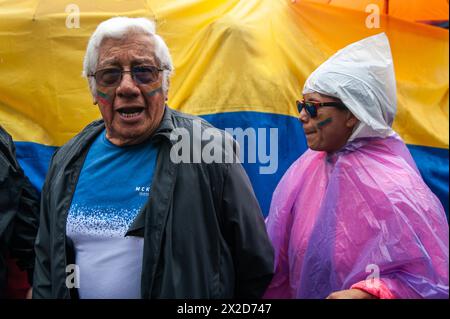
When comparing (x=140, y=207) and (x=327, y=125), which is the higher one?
(x=327, y=125)

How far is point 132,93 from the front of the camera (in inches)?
80.7

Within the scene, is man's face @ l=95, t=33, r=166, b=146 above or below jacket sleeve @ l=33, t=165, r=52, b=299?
above

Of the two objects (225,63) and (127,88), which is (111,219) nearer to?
(127,88)

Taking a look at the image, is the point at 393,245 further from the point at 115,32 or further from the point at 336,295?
the point at 115,32

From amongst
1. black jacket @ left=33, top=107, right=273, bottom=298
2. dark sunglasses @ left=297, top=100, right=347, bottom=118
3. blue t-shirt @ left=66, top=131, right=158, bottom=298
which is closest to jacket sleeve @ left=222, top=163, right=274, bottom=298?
black jacket @ left=33, top=107, right=273, bottom=298

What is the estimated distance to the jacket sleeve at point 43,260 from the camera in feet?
6.80

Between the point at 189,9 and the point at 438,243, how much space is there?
1.47 meters

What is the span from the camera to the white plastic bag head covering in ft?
7.54

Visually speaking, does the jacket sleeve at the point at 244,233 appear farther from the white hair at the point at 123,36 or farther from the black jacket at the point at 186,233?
the white hair at the point at 123,36

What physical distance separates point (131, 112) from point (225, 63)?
0.74 metres

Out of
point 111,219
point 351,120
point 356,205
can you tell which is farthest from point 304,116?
point 111,219

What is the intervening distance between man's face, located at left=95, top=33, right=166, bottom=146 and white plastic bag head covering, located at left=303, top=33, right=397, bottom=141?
65 centimetres

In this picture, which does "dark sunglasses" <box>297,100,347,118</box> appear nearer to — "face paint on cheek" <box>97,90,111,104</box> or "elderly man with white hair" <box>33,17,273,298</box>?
"elderly man with white hair" <box>33,17,273,298</box>

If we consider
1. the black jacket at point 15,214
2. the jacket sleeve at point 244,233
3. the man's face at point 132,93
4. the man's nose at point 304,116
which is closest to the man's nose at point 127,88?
the man's face at point 132,93
